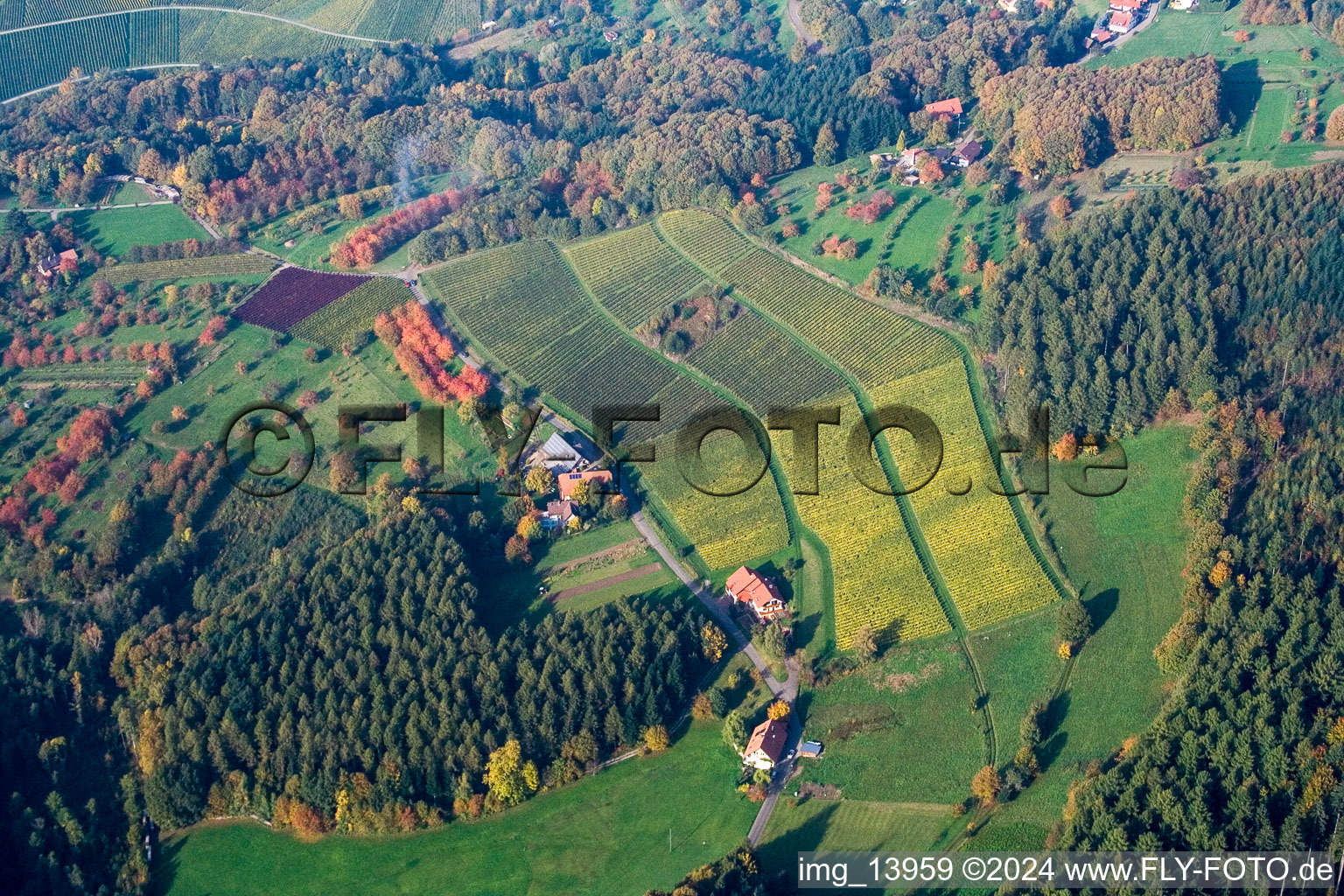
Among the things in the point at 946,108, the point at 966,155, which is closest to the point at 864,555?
the point at 966,155

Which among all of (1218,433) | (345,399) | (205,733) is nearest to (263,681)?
(205,733)

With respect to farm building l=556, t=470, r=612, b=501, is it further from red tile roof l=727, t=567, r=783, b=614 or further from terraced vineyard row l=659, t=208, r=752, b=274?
terraced vineyard row l=659, t=208, r=752, b=274

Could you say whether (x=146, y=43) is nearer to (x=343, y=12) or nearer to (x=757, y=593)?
(x=343, y=12)

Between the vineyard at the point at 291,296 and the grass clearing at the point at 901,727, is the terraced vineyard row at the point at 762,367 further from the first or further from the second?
the vineyard at the point at 291,296

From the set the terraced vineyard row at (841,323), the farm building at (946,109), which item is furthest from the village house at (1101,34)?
the terraced vineyard row at (841,323)

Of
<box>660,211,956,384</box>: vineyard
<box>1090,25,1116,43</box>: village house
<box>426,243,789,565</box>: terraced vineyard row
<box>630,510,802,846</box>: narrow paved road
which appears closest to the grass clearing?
<box>630,510,802,846</box>: narrow paved road

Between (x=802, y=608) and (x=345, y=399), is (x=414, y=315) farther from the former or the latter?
(x=802, y=608)

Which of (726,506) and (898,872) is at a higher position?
(726,506)
